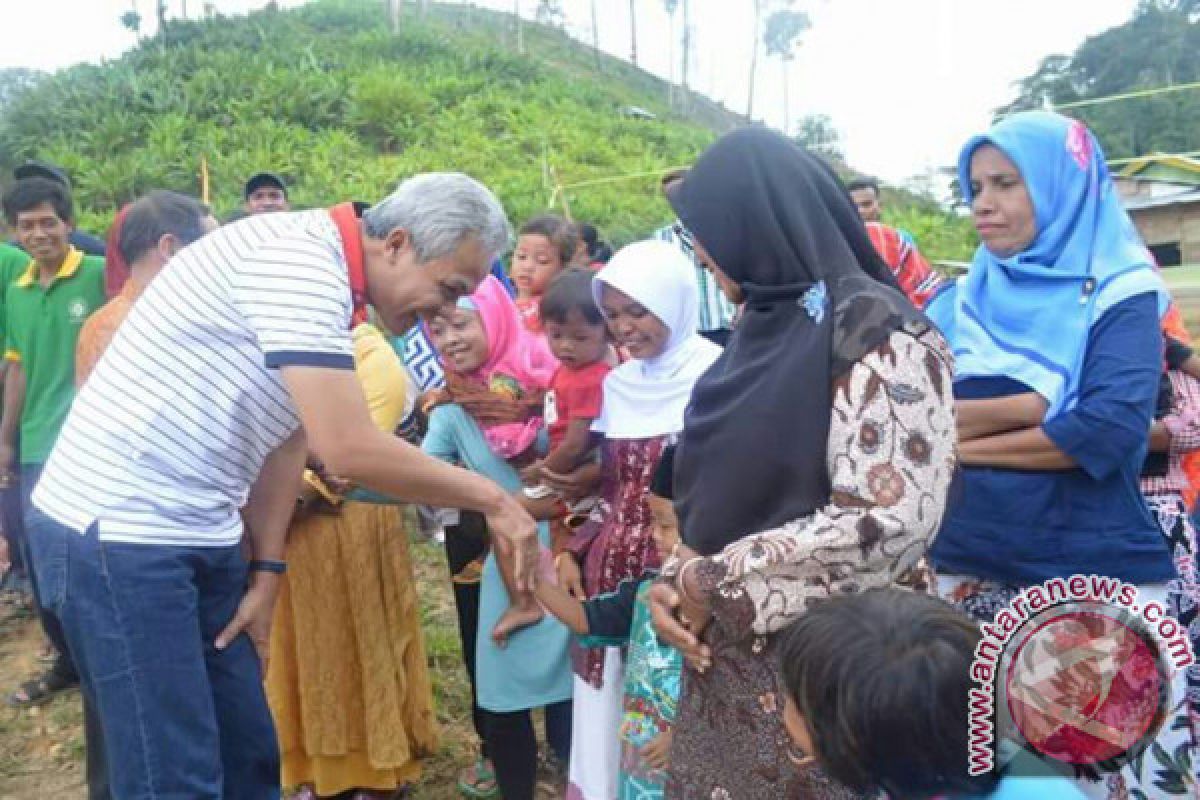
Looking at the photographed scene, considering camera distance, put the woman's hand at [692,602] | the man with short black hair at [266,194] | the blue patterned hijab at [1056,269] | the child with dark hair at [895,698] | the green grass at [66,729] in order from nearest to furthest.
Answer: the child with dark hair at [895,698]
the woman's hand at [692,602]
the blue patterned hijab at [1056,269]
the green grass at [66,729]
the man with short black hair at [266,194]

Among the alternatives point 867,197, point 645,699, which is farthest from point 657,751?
point 867,197

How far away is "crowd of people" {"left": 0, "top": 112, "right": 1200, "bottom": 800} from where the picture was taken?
4.83ft

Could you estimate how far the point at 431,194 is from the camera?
1905 mm

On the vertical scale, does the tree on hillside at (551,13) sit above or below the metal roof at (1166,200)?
above

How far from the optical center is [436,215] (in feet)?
6.19

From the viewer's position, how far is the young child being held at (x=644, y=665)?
2.11 metres

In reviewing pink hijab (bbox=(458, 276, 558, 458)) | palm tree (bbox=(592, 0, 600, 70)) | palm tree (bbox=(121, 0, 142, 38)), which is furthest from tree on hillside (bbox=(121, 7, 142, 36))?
pink hijab (bbox=(458, 276, 558, 458))

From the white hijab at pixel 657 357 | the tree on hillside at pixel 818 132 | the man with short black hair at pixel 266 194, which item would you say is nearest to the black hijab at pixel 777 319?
the white hijab at pixel 657 357

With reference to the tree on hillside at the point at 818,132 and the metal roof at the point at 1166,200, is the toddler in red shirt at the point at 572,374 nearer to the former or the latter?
the metal roof at the point at 1166,200

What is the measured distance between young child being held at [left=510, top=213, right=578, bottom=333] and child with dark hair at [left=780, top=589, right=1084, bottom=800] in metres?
2.80

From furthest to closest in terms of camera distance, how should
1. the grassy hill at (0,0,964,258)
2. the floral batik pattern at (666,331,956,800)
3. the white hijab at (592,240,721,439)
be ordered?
the grassy hill at (0,0,964,258), the white hijab at (592,240,721,439), the floral batik pattern at (666,331,956,800)

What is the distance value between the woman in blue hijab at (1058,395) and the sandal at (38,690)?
12.5 ft

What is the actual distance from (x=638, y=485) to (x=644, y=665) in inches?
19.1

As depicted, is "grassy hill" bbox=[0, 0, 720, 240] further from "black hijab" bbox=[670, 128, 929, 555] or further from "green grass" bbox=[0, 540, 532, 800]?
"black hijab" bbox=[670, 128, 929, 555]
